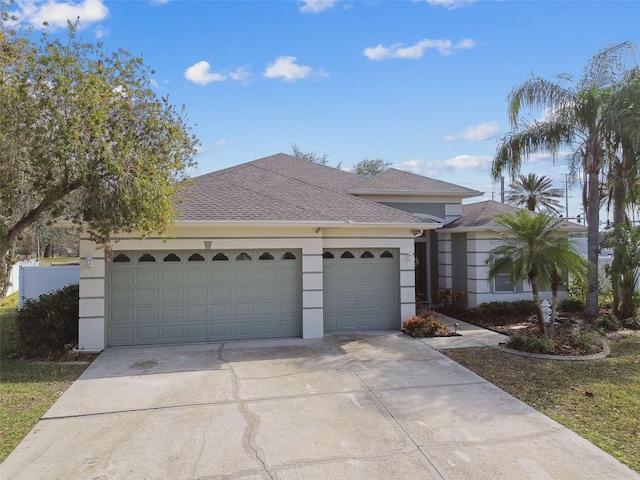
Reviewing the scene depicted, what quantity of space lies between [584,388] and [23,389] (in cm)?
941

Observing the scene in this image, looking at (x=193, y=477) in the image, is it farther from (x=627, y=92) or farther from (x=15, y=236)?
(x=627, y=92)

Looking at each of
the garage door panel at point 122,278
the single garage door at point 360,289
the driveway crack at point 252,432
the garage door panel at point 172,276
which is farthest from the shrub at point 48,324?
the single garage door at point 360,289

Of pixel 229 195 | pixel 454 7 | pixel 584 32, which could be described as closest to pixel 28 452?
pixel 229 195

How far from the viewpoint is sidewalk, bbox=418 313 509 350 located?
10.2m

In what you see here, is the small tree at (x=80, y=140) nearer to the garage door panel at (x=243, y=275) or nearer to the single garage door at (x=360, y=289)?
the garage door panel at (x=243, y=275)

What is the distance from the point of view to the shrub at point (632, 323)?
A: 39.1ft

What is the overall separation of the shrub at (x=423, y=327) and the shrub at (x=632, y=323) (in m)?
5.31

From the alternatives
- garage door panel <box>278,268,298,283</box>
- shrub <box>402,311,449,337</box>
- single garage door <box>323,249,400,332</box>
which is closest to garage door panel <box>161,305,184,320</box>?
garage door panel <box>278,268,298,283</box>

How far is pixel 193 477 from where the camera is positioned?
4438 millimetres

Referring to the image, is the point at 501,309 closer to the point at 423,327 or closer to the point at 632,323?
the point at 632,323

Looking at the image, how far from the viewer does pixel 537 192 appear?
33.2 meters

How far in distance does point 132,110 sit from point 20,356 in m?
6.11

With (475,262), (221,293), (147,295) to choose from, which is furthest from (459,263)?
(147,295)

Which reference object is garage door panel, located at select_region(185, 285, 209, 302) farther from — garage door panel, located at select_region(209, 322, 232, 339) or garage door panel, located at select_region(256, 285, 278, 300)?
garage door panel, located at select_region(256, 285, 278, 300)
